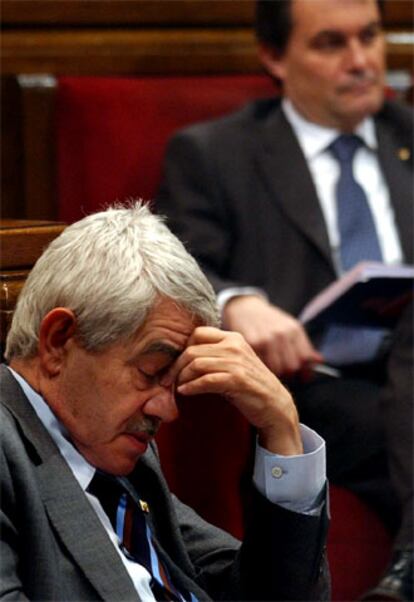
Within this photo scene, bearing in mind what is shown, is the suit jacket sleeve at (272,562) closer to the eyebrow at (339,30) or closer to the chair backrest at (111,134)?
the chair backrest at (111,134)

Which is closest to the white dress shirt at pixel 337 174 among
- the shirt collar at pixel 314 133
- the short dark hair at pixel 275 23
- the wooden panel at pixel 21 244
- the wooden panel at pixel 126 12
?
the shirt collar at pixel 314 133

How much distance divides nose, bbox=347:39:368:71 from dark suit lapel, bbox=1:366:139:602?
1.24m

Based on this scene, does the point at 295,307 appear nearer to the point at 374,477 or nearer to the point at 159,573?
the point at 374,477

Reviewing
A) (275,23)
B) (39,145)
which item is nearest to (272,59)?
(275,23)

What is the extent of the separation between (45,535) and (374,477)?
83 cm

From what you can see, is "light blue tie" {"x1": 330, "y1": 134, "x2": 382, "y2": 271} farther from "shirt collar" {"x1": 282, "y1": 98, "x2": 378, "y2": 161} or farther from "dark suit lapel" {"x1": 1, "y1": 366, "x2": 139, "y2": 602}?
"dark suit lapel" {"x1": 1, "y1": 366, "x2": 139, "y2": 602}

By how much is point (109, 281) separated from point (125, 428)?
0.11 meters

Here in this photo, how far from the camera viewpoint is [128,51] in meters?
2.15

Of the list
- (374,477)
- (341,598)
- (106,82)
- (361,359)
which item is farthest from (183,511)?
(106,82)

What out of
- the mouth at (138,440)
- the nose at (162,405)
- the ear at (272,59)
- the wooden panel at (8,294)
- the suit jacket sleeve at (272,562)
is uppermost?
the ear at (272,59)

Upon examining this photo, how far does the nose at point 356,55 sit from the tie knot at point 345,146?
106 mm

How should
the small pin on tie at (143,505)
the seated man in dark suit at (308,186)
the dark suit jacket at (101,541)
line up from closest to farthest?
1. the dark suit jacket at (101,541)
2. the small pin on tie at (143,505)
3. the seated man in dark suit at (308,186)

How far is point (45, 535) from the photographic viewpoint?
90cm

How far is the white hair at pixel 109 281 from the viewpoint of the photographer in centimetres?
94
